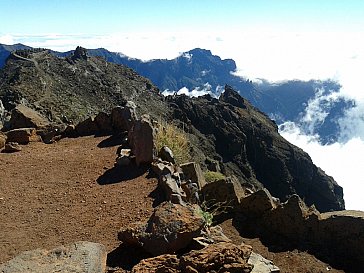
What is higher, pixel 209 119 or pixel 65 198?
pixel 65 198

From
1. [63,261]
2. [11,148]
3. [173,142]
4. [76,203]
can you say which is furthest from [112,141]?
[63,261]

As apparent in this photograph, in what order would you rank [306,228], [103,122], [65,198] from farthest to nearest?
[103,122], [306,228], [65,198]

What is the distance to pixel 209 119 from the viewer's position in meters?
113

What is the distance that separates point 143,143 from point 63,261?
660 centimetres

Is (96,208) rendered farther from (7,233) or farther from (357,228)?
(357,228)

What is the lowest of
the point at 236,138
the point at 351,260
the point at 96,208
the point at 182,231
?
the point at 236,138

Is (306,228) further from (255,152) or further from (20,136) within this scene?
(255,152)

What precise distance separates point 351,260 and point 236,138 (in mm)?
100290

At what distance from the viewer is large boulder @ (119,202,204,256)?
8.47 m

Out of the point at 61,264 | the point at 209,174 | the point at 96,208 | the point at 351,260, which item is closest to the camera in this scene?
the point at 61,264

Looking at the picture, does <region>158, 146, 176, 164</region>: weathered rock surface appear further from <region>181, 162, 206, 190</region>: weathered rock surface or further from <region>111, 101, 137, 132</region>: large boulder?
<region>111, 101, 137, 132</region>: large boulder

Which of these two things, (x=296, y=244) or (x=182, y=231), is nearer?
(x=182, y=231)

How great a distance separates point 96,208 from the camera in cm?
1149

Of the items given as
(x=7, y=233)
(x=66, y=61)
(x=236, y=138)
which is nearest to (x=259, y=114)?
(x=236, y=138)
